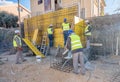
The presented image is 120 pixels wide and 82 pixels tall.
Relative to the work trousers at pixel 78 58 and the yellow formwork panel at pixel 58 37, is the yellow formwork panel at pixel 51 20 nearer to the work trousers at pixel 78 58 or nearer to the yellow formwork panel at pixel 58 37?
the yellow formwork panel at pixel 58 37

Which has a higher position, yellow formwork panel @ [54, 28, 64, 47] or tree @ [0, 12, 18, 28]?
tree @ [0, 12, 18, 28]

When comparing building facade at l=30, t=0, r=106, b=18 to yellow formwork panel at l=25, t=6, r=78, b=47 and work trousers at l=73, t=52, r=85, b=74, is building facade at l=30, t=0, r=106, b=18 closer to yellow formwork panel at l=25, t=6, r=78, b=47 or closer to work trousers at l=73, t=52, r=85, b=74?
yellow formwork panel at l=25, t=6, r=78, b=47

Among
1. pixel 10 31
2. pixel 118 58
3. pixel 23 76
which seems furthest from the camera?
pixel 10 31

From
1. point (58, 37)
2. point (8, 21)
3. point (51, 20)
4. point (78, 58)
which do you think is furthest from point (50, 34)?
point (8, 21)

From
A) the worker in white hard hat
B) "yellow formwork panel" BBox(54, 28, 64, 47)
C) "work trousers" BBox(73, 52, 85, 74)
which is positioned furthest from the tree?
"work trousers" BBox(73, 52, 85, 74)

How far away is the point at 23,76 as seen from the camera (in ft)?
24.8

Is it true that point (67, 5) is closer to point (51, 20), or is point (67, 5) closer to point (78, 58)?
point (51, 20)

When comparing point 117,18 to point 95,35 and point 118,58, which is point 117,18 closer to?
point 95,35

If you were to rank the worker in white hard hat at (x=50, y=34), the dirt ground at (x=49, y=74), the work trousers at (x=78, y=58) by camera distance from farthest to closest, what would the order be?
the worker in white hard hat at (x=50, y=34) → the work trousers at (x=78, y=58) → the dirt ground at (x=49, y=74)

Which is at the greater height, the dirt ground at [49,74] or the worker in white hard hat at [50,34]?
the worker in white hard hat at [50,34]

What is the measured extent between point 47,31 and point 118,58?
5229mm

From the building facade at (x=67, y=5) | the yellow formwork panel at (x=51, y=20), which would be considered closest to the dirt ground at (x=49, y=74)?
the yellow formwork panel at (x=51, y=20)

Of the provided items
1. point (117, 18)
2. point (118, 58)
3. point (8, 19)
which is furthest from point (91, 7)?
point (8, 19)

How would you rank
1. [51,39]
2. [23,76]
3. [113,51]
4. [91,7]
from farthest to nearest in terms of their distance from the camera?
1. [91,7]
2. [51,39]
3. [113,51]
4. [23,76]
